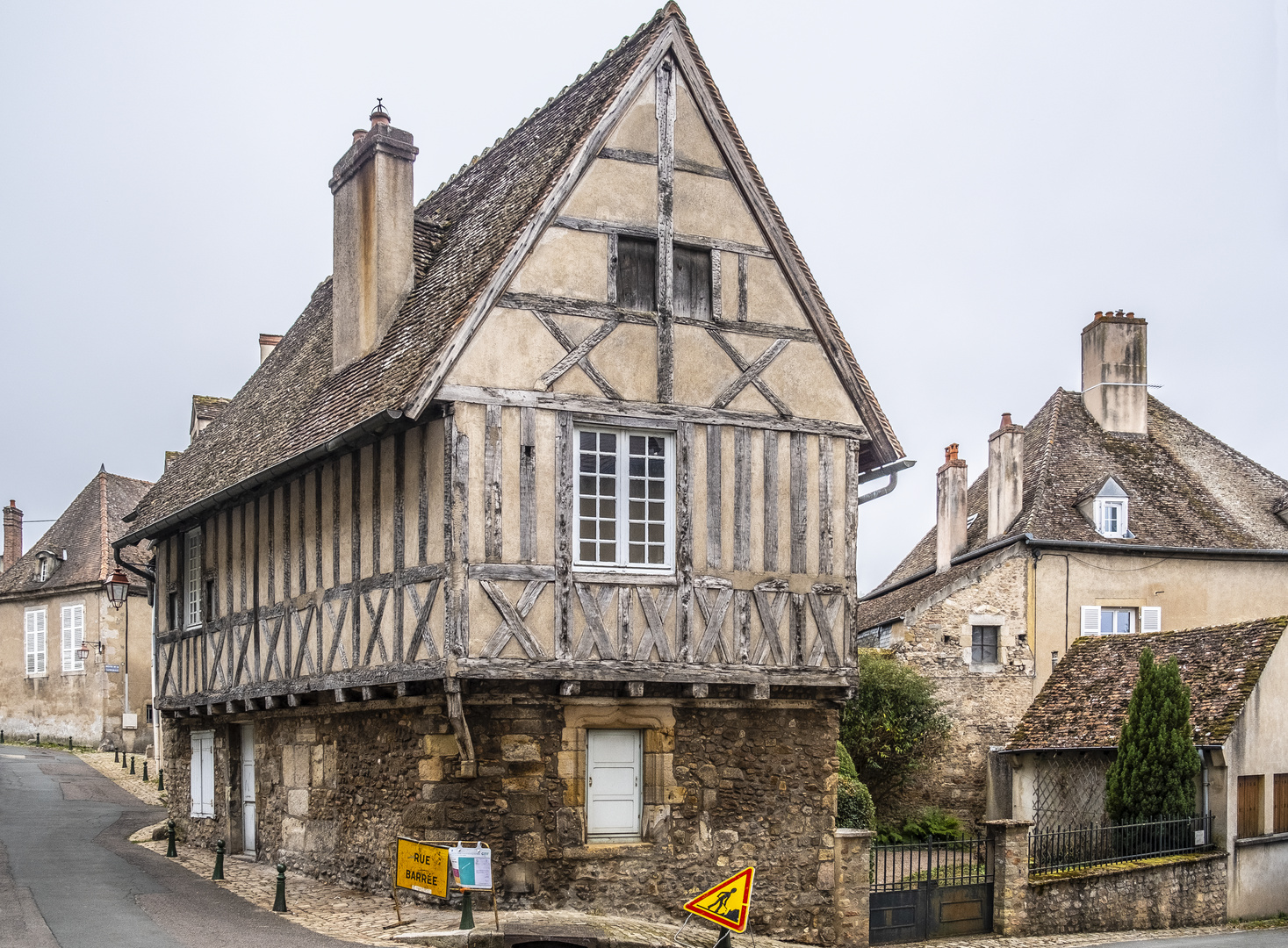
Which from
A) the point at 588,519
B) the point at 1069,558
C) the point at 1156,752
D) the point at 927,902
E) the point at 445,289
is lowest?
the point at 927,902

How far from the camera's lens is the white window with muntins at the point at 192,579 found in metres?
17.7

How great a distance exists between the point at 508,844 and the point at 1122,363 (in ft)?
59.8

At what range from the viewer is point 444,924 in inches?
445

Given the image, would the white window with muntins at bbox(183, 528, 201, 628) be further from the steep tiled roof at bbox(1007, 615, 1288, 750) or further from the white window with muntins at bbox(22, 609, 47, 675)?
the white window with muntins at bbox(22, 609, 47, 675)

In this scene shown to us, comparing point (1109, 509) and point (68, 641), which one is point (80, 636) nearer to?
point (68, 641)

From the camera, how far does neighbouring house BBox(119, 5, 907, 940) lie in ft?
39.4

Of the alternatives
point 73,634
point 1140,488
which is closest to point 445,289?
point 1140,488

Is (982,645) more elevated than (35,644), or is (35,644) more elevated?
(982,645)

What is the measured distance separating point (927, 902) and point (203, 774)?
9.60 metres

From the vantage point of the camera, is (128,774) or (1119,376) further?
(128,774)

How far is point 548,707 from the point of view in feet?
40.4

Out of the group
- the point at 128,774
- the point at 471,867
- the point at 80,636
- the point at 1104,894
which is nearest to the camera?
the point at 471,867

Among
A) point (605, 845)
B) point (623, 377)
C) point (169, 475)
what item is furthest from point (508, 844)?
point (169, 475)

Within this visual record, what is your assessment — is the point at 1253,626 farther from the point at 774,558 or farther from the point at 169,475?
the point at 169,475
